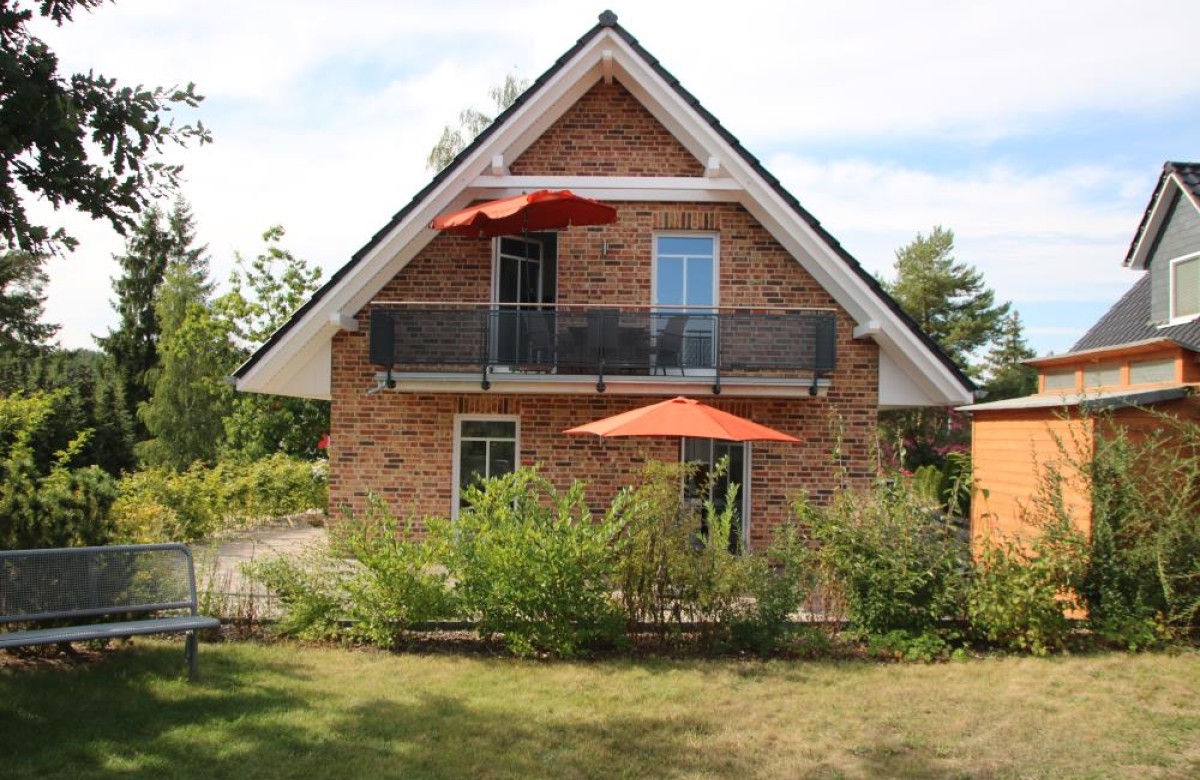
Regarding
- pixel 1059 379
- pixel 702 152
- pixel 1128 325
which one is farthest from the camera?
pixel 1128 325

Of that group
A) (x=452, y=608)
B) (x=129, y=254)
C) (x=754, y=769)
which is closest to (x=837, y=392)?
(x=452, y=608)

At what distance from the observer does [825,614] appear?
853 cm

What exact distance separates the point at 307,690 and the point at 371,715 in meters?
0.77

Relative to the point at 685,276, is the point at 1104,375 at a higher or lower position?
lower

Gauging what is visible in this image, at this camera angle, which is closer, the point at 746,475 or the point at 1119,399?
the point at 1119,399

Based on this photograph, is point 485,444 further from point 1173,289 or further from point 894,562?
point 1173,289

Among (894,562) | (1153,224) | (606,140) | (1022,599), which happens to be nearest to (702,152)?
(606,140)

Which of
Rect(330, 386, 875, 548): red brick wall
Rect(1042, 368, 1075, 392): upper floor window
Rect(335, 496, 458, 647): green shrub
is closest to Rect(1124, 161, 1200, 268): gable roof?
Rect(1042, 368, 1075, 392): upper floor window

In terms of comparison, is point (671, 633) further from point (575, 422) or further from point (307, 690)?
point (575, 422)

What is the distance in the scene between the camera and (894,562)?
818 cm

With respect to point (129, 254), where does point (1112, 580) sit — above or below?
below

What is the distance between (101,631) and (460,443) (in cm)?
700

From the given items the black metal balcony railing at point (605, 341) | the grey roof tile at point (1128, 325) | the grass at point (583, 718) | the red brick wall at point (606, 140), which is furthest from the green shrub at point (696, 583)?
the grey roof tile at point (1128, 325)

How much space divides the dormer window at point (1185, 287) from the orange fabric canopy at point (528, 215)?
12.3m
